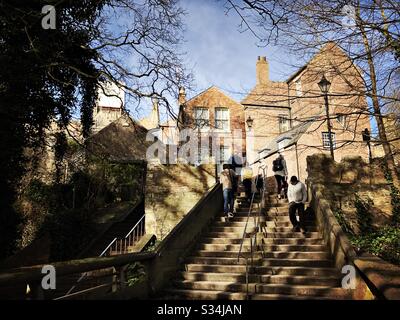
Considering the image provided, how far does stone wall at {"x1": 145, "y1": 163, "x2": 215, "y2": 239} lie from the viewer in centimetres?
1404

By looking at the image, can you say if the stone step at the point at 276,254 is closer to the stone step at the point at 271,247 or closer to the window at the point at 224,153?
the stone step at the point at 271,247

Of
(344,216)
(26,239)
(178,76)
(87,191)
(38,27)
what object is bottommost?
(26,239)

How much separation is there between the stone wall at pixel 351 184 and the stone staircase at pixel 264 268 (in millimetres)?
3471

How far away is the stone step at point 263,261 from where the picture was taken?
7.37 m

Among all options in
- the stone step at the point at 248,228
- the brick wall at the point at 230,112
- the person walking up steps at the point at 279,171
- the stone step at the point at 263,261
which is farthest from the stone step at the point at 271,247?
the brick wall at the point at 230,112

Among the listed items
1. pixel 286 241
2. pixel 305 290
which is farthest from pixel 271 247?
pixel 305 290

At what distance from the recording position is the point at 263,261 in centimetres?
768

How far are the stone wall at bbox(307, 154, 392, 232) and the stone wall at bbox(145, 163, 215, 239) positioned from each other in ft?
14.5

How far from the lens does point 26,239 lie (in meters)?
15.8

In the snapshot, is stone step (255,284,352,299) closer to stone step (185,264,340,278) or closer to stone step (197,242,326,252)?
stone step (185,264,340,278)

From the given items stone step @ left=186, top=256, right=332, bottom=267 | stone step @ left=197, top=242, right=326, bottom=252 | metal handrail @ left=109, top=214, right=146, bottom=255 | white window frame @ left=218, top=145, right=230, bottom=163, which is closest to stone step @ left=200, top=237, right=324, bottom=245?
stone step @ left=197, top=242, right=326, bottom=252

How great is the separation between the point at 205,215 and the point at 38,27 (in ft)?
22.9
